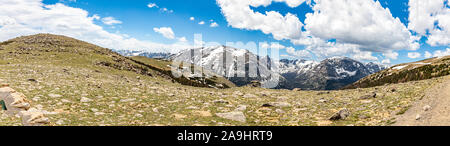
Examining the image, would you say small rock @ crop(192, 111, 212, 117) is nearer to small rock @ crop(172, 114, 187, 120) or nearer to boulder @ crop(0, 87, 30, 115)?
small rock @ crop(172, 114, 187, 120)

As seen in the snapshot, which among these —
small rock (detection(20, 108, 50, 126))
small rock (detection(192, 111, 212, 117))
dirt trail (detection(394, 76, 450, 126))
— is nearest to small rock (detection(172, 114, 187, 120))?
small rock (detection(192, 111, 212, 117))

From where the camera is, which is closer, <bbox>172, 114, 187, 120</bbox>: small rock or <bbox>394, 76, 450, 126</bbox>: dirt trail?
<bbox>394, 76, 450, 126</bbox>: dirt trail

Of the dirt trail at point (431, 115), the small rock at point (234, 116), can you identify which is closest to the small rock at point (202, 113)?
the small rock at point (234, 116)

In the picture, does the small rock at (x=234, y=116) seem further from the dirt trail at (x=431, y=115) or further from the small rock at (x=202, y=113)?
the dirt trail at (x=431, y=115)

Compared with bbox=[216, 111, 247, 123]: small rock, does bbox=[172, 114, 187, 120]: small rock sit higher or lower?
higher

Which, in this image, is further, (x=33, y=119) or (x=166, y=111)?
(x=166, y=111)

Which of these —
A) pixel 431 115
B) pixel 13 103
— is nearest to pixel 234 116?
pixel 431 115

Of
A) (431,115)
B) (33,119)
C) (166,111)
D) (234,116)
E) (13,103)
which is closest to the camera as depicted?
(431,115)

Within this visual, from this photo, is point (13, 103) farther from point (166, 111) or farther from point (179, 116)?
point (179, 116)

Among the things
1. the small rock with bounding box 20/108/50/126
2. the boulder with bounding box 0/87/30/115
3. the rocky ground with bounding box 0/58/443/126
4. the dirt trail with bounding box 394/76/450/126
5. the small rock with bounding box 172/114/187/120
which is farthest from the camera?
the small rock with bounding box 172/114/187/120

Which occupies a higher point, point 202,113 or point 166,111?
point 166,111
